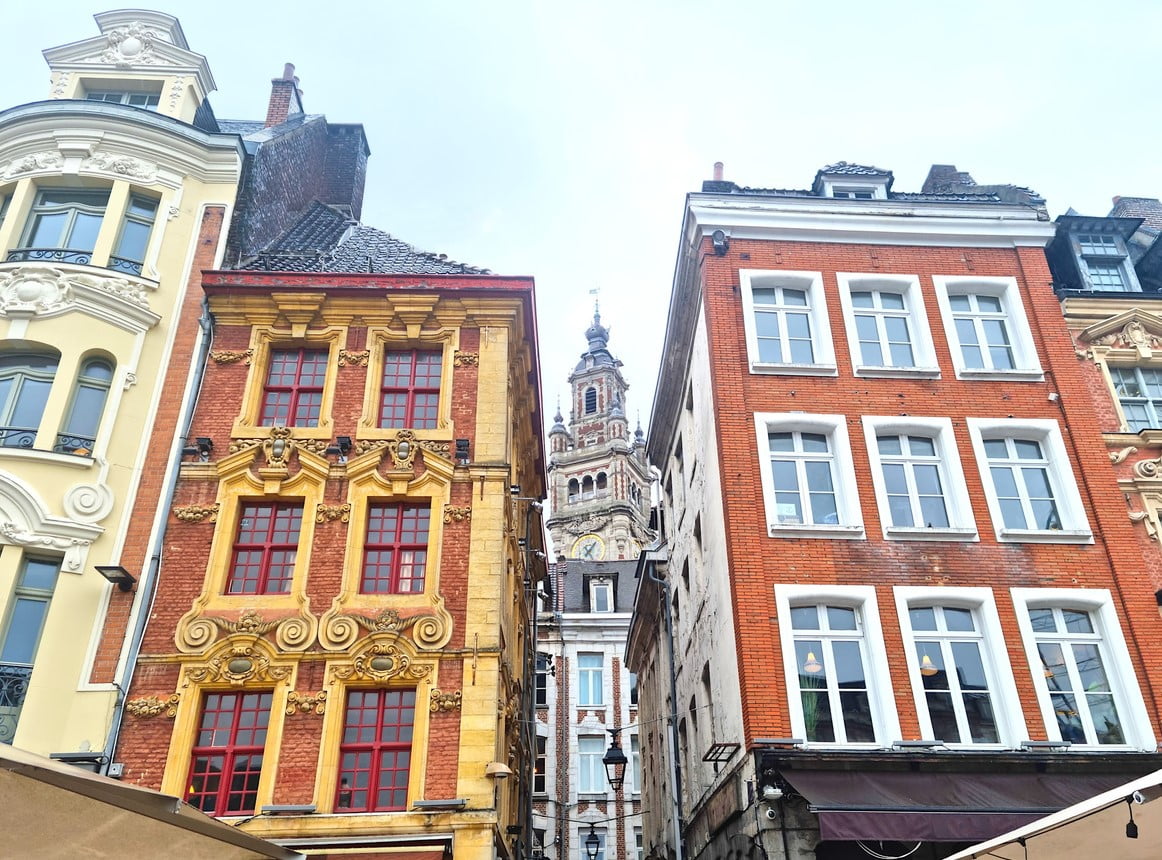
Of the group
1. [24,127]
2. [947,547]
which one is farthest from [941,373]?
[24,127]

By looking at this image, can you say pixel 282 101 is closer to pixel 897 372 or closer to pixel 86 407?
pixel 86 407

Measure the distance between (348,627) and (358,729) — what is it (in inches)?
62.0

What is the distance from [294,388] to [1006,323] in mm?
14306

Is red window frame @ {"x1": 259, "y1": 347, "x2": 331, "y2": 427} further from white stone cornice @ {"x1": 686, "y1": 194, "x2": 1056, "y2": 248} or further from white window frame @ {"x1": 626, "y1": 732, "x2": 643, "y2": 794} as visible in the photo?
white window frame @ {"x1": 626, "y1": 732, "x2": 643, "y2": 794}

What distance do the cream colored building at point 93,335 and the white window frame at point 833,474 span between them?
34.6 feet

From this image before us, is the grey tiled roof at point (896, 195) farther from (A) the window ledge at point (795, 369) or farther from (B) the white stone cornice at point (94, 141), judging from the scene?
(B) the white stone cornice at point (94, 141)

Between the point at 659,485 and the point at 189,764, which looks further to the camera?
the point at 659,485

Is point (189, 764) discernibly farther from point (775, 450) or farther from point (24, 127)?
point (24, 127)

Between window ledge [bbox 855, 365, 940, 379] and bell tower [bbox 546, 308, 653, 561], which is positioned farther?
bell tower [bbox 546, 308, 653, 561]

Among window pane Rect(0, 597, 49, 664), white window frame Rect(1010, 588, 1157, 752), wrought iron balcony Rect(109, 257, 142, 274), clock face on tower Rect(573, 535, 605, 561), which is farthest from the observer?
clock face on tower Rect(573, 535, 605, 561)

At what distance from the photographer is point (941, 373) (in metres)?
17.0

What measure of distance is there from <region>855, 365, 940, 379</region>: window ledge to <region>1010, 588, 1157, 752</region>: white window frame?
4.32 metres

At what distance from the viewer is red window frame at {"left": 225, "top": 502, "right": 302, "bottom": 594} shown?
14.7m

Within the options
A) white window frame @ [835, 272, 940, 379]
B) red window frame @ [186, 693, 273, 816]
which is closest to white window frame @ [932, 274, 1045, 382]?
white window frame @ [835, 272, 940, 379]
